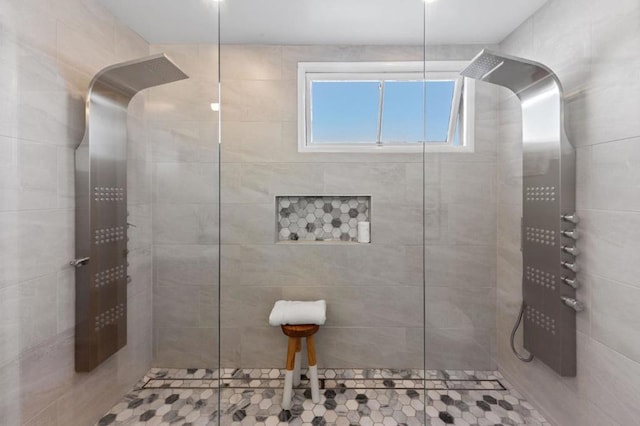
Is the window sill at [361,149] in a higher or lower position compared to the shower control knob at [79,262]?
higher

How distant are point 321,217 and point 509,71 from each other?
4.20 ft

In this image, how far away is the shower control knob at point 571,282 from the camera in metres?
1.13

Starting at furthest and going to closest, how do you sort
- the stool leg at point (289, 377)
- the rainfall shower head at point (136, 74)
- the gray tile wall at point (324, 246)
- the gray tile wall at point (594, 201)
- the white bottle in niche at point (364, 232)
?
the white bottle in niche at point (364, 232), the stool leg at point (289, 377), the gray tile wall at point (324, 246), the rainfall shower head at point (136, 74), the gray tile wall at point (594, 201)

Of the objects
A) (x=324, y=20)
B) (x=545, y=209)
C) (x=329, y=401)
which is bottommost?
(x=329, y=401)

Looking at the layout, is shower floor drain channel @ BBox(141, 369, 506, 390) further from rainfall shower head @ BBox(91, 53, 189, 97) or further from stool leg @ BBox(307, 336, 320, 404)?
rainfall shower head @ BBox(91, 53, 189, 97)

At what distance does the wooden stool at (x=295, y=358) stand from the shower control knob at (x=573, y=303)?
1.17 m

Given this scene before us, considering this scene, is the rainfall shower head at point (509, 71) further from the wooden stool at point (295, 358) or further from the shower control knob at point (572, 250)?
the wooden stool at point (295, 358)

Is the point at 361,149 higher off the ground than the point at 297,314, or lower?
higher

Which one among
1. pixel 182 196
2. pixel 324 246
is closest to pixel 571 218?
pixel 324 246

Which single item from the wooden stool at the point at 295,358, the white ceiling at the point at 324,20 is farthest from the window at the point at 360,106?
the wooden stool at the point at 295,358

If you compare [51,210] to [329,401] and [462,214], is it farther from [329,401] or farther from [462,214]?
[462,214]

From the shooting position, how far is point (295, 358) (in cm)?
153

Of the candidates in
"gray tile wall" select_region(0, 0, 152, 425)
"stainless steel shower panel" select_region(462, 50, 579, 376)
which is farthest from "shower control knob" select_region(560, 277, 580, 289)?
"gray tile wall" select_region(0, 0, 152, 425)

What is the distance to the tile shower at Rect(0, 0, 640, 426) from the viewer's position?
103cm
